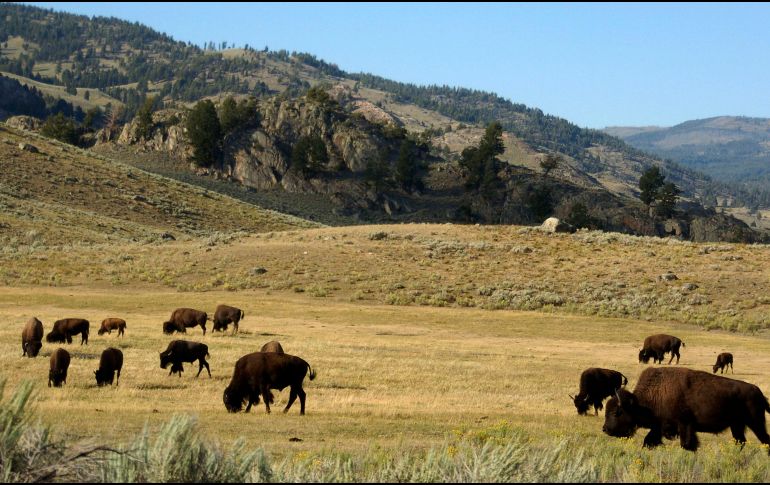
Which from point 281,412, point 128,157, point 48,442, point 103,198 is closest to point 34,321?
point 281,412

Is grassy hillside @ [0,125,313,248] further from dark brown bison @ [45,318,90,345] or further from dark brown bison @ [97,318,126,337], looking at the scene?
dark brown bison @ [45,318,90,345]

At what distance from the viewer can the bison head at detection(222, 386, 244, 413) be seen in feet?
56.1

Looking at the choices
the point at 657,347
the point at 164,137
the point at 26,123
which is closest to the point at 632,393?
the point at 657,347

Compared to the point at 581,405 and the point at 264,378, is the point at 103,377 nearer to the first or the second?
the point at 264,378

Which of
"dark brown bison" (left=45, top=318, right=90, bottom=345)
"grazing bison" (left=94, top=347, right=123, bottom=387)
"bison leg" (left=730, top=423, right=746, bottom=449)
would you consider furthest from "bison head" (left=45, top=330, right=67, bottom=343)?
"bison leg" (left=730, top=423, right=746, bottom=449)

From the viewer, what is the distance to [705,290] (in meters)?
52.5

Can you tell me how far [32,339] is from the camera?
2441 centimetres

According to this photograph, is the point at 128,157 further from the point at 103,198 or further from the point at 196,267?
the point at 196,267

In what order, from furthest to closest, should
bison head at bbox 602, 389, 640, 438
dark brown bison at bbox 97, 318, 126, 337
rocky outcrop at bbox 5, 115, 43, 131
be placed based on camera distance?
rocky outcrop at bbox 5, 115, 43, 131 < dark brown bison at bbox 97, 318, 126, 337 < bison head at bbox 602, 389, 640, 438

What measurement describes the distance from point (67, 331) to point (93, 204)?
215 feet

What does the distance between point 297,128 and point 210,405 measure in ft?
421

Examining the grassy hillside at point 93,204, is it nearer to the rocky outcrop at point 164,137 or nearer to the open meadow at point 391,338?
the open meadow at point 391,338

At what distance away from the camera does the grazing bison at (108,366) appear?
20.0 metres

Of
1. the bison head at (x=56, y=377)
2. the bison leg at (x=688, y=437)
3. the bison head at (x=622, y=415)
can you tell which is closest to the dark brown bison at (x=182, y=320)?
the bison head at (x=56, y=377)
